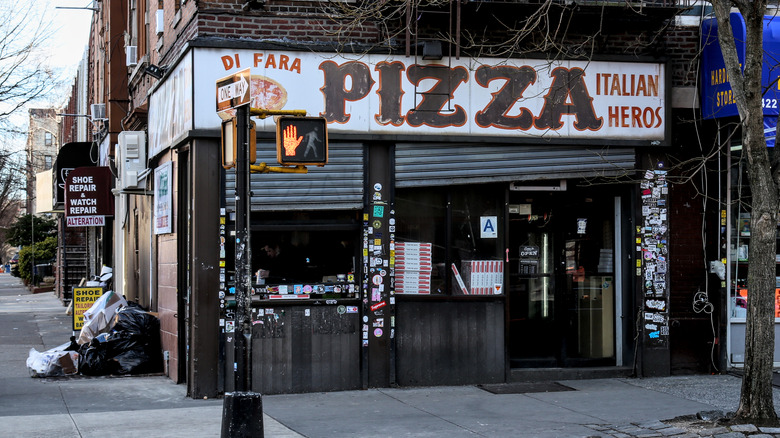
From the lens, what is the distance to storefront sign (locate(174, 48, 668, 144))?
10664mm

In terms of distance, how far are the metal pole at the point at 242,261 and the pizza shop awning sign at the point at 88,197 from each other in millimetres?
12932

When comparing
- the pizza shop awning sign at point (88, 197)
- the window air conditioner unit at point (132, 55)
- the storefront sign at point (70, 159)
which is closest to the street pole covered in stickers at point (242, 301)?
the window air conditioner unit at point (132, 55)

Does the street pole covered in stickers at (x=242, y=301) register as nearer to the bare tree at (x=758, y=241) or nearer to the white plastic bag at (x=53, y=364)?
the bare tree at (x=758, y=241)

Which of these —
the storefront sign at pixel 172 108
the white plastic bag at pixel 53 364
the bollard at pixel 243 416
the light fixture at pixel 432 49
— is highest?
the light fixture at pixel 432 49

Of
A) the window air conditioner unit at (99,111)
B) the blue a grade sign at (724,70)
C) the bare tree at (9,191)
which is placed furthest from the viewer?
the bare tree at (9,191)

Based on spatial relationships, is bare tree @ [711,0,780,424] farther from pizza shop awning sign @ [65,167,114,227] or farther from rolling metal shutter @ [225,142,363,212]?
pizza shop awning sign @ [65,167,114,227]

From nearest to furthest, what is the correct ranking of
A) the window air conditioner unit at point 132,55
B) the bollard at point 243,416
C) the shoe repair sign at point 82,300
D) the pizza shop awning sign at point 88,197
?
the bollard at point 243,416 → the shoe repair sign at point 82,300 → the window air conditioner unit at point 132,55 → the pizza shop awning sign at point 88,197

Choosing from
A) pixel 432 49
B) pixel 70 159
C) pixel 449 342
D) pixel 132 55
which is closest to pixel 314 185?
pixel 432 49

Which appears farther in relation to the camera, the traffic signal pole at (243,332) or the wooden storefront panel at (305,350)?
the wooden storefront panel at (305,350)

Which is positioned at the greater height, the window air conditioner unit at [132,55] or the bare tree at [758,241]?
the window air conditioner unit at [132,55]

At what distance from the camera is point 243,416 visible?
741 centimetres

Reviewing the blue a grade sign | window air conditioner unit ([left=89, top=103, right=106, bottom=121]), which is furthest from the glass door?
window air conditioner unit ([left=89, top=103, right=106, bottom=121])

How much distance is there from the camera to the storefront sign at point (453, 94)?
10.7 metres

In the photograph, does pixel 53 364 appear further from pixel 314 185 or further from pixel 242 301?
pixel 242 301
